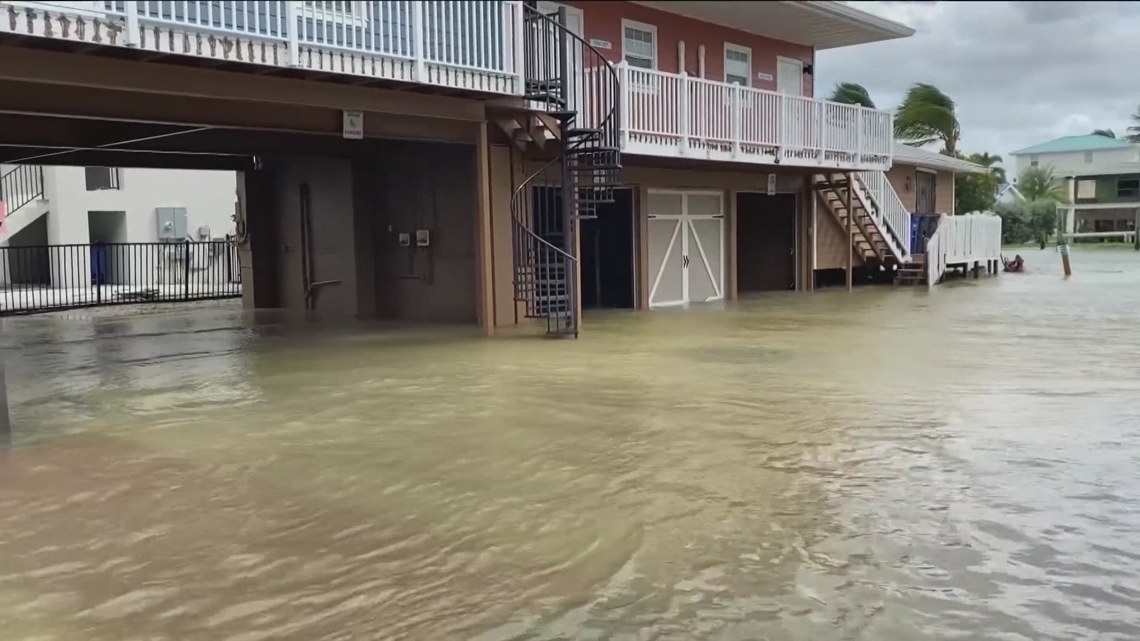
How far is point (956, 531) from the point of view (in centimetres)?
455

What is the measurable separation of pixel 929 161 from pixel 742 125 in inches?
490

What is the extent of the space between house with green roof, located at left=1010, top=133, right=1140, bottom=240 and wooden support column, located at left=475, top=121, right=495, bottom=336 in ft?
21.3

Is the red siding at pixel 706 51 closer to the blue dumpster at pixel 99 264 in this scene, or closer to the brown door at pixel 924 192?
the brown door at pixel 924 192

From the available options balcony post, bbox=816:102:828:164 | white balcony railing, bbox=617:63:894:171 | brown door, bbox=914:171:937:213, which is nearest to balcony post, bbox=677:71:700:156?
white balcony railing, bbox=617:63:894:171

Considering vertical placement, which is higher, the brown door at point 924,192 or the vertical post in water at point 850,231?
the brown door at point 924,192

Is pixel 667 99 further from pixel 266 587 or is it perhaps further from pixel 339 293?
pixel 266 587

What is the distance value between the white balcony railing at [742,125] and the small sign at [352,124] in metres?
3.77

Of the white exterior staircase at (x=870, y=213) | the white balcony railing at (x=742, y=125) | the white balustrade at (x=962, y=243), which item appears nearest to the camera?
the white balcony railing at (x=742, y=125)

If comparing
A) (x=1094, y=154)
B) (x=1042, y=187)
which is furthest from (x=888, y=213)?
(x=1094, y=154)

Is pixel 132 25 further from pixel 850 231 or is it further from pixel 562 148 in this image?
pixel 850 231

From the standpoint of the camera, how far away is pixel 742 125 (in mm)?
16141

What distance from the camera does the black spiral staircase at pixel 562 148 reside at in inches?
488

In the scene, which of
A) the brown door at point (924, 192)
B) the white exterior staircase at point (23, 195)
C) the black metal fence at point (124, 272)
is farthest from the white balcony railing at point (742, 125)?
the white exterior staircase at point (23, 195)

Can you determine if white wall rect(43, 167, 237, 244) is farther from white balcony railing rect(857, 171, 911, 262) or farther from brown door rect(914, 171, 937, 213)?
brown door rect(914, 171, 937, 213)
